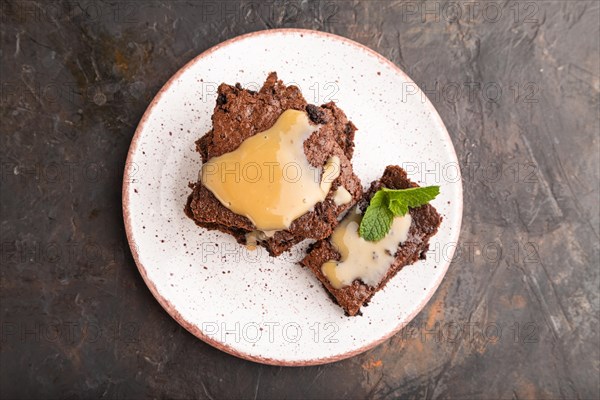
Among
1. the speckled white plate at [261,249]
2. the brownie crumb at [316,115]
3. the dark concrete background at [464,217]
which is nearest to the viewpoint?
the brownie crumb at [316,115]

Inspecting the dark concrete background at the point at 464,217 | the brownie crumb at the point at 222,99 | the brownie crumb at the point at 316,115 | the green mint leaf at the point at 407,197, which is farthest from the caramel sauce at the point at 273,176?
the dark concrete background at the point at 464,217

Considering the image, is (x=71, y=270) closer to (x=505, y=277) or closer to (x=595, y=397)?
(x=505, y=277)

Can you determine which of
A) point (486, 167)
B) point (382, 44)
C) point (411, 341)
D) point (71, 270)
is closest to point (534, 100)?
point (486, 167)

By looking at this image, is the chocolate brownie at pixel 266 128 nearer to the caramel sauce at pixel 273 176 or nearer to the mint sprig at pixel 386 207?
the caramel sauce at pixel 273 176

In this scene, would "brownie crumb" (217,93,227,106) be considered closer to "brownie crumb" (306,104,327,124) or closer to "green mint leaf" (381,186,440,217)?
"brownie crumb" (306,104,327,124)

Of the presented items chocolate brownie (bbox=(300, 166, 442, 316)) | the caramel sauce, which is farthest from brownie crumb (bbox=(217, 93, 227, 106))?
chocolate brownie (bbox=(300, 166, 442, 316))

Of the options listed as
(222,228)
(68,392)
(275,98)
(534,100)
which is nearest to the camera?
(275,98)

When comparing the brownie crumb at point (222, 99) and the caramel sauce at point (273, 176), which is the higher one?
the brownie crumb at point (222, 99)
